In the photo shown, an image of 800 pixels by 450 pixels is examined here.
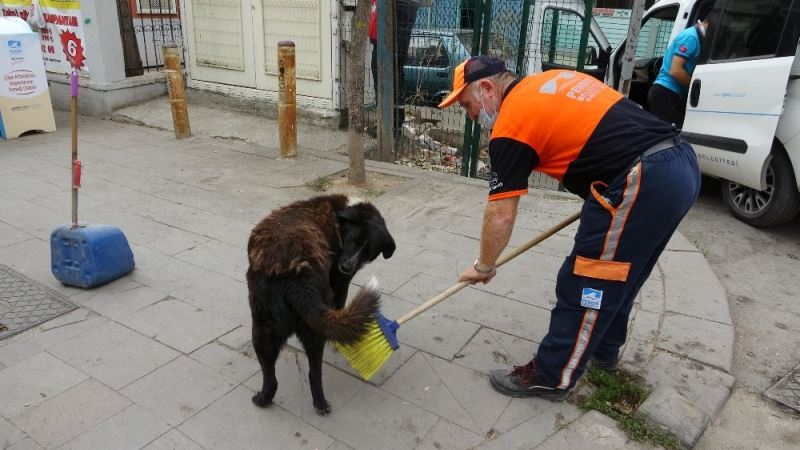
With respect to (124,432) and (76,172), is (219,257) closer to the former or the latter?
(76,172)

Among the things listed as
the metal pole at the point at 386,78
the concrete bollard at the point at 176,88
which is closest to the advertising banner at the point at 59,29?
the concrete bollard at the point at 176,88

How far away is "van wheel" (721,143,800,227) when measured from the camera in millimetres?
4812

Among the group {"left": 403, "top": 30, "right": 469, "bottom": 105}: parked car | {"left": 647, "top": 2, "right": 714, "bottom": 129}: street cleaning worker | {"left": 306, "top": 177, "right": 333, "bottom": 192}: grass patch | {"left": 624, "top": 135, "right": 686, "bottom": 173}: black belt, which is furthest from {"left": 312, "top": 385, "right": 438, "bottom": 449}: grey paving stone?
{"left": 647, "top": 2, "right": 714, "bottom": 129}: street cleaning worker

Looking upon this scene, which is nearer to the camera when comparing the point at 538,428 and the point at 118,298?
the point at 538,428

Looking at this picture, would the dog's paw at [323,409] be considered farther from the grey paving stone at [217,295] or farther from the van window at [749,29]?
the van window at [749,29]

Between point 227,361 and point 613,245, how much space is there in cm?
212

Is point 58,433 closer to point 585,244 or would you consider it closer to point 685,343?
point 585,244

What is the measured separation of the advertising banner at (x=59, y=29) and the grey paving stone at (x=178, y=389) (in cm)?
730

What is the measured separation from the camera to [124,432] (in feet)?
8.36

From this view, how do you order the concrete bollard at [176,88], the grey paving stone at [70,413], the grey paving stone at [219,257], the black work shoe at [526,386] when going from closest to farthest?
1. the grey paving stone at [70,413]
2. the black work shoe at [526,386]
3. the grey paving stone at [219,257]
4. the concrete bollard at [176,88]

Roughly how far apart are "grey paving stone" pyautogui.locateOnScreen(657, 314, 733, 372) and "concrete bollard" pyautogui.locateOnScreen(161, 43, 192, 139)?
20.8 ft

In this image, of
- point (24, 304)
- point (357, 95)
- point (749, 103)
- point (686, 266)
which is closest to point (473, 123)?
point (357, 95)

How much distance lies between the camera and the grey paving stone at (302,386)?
108 inches

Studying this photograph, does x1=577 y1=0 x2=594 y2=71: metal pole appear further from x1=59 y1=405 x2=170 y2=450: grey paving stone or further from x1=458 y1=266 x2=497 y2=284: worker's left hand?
x1=59 y1=405 x2=170 y2=450: grey paving stone
